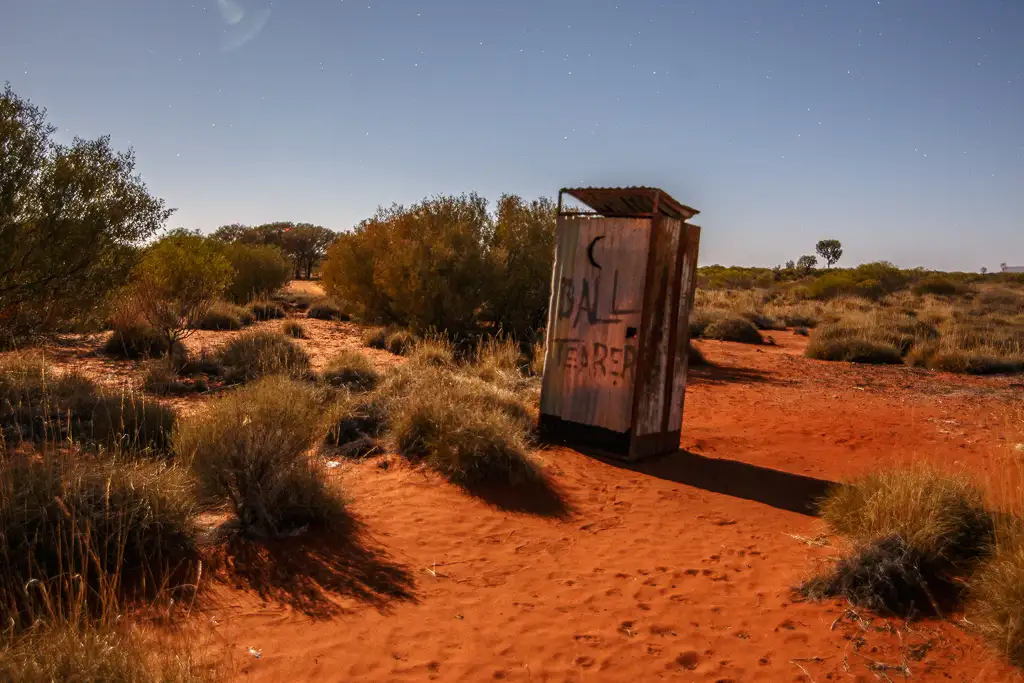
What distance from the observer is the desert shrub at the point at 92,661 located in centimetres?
273

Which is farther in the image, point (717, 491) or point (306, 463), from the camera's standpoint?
point (717, 491)

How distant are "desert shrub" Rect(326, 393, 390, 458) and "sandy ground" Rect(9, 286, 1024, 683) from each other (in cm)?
48

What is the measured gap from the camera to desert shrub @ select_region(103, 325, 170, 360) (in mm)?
13172

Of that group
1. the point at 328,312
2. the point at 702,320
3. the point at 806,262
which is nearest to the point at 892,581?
the point at 702,320

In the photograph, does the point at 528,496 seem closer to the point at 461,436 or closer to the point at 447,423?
the point at 461,436

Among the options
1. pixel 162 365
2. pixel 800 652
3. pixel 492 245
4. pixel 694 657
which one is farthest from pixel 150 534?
pixel 492 245

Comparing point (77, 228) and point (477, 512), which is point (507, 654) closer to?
point (477, 512)

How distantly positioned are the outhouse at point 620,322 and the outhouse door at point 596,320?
0.01 m

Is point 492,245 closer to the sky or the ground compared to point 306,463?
closer to the sky

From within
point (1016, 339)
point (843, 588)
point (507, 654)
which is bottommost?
point (507, 654)

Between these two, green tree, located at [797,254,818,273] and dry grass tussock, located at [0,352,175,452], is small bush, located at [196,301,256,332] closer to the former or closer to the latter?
dry grass tussock, located at [0,352,175,452]

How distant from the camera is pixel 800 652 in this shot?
4.03 m

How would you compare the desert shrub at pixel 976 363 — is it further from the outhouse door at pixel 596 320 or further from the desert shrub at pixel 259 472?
the desert shrub at pixel 259 472

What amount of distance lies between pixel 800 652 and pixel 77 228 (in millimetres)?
8567
